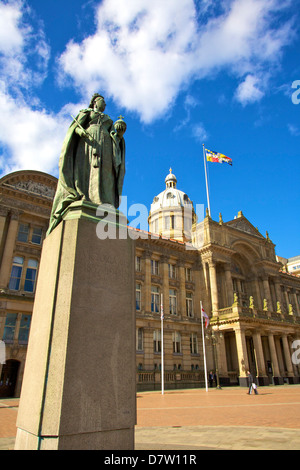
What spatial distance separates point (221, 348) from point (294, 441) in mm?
31794

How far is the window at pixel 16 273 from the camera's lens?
27.4 meters

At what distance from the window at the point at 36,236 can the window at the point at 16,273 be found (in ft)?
7.30

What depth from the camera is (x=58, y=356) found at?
3.76 metres

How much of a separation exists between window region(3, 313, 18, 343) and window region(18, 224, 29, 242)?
22.7 ft

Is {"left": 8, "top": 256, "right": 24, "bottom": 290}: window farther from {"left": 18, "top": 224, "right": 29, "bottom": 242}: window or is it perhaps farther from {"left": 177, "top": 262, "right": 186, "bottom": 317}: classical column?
{"left": 177, "top": 262, "right": 186, "bottom": 317}: classical column

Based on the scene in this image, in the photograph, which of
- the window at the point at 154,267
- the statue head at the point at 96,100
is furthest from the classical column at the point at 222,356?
the statue head at the point at 96,100

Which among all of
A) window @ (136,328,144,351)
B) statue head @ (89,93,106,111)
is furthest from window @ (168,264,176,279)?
statue head @ (89,93,106,111)

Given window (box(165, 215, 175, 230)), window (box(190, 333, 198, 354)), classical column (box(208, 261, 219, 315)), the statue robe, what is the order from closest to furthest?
the statue robe < window (box(190, 333, 198, 354)) < classical column (box(208, 261, 219, 315)) < window (box(165, 215, 175, 230))

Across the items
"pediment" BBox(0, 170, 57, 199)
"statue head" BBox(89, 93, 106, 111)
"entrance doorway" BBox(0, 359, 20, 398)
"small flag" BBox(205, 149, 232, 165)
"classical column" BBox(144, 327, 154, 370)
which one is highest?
"small flag" BBox(205, 149, 232, 165)

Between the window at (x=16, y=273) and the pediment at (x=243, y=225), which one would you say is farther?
the pediment at (x=243, y=225)

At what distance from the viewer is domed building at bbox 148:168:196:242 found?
57.5 m

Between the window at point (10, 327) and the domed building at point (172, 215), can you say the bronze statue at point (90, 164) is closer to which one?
the window at point (10, 327)

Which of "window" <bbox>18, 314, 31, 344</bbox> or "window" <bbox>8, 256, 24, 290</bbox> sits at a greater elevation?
"window" <bbox>8, 256, 24, 290</bbox>
